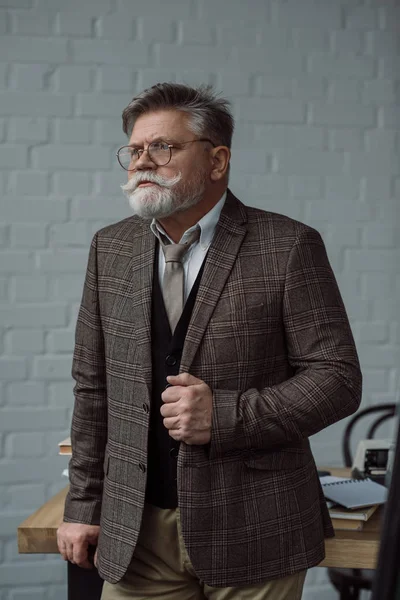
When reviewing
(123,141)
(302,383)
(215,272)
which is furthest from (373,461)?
(123,141)

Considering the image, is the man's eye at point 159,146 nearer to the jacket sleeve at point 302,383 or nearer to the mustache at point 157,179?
the mustache at point 157,179

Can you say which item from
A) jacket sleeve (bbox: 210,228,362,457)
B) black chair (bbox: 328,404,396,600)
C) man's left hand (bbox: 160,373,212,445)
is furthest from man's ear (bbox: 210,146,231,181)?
black chair (bbox: 328,404,396,600)

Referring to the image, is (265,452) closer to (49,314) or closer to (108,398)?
(108,398)

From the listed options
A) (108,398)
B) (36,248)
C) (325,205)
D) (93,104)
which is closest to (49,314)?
(36,248)

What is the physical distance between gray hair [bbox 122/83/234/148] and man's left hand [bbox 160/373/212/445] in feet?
1.65

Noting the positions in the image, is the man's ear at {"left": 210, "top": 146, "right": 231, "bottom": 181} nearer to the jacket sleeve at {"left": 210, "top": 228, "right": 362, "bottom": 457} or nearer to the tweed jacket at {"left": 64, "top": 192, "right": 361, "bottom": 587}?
the tweed jacket at {"left": 64, "top": 192, "right": 361, "bottom": 587}

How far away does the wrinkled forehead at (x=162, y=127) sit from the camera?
150 centimetres

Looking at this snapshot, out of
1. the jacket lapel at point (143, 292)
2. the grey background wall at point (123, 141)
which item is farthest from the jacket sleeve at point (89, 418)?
the grey background wall at point (123, 141)

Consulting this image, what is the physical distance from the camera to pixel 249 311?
1.40 meters

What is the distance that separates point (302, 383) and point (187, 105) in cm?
58

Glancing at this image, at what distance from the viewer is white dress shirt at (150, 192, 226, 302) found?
150 centimetres

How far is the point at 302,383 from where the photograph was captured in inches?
53.8

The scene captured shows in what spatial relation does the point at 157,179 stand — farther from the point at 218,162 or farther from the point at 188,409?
the point at 188,409

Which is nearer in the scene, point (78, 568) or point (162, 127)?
point (162, 127)
